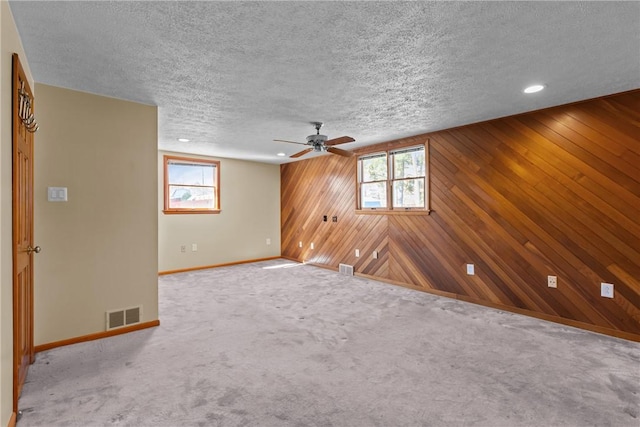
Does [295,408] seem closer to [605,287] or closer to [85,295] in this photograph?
[85,295]

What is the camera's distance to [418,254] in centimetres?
457

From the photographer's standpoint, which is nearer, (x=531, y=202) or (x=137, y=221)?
(x=137, y=221)

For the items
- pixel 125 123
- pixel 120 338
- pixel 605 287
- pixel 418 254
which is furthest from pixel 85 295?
pixel 605 287

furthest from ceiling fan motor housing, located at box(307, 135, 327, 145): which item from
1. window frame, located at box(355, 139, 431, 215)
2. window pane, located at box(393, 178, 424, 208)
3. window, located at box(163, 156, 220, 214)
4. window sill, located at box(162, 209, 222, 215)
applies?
window sill, located at box(162, 209, 222, 215)

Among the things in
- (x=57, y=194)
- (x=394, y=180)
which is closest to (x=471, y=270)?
(x=394, y=180)

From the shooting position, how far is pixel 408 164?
15.9ft

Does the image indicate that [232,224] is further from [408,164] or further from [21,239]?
[21,239]

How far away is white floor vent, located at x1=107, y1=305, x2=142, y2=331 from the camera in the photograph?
2.99 metres

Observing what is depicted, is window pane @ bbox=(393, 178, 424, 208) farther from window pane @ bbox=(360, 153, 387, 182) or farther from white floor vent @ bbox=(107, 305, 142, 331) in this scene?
white floor vent @ bbox=(107, 305, 142, 331)

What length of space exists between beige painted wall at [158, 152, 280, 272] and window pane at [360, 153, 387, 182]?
2624 mm

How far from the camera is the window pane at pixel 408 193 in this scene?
465cm

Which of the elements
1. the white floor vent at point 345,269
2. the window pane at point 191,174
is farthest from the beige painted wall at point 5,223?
the white floor vent at point 345,269

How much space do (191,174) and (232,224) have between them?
1.30 m

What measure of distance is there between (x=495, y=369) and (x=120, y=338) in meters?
3.25
